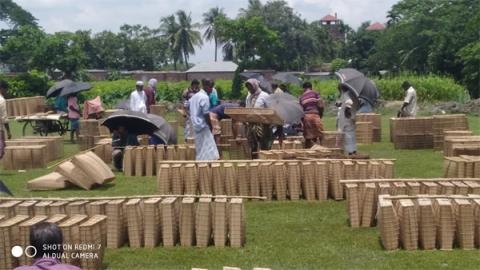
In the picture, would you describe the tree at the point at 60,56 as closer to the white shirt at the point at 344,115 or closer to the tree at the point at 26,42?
the tree at the point at 26,42

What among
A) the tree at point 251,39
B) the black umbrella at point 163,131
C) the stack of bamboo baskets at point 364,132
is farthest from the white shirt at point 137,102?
the tree at point 251,39

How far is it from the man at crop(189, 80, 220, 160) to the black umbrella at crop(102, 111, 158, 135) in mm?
2031

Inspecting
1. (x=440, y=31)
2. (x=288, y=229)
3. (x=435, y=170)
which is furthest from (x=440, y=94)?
(x=288, y=229)

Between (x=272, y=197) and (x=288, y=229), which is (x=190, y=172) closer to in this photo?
(x=272, y=197)

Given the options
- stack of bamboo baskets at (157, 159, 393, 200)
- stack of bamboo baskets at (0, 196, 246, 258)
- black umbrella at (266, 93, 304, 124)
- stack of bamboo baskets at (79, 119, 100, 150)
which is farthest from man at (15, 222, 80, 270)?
stack of bamboo baskets at (79, 119, 100, 150)

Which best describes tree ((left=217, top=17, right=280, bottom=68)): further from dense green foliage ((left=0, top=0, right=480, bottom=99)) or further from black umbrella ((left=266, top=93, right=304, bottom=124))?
black umbrella ((left=266, top=93, right=304, bottom=124))

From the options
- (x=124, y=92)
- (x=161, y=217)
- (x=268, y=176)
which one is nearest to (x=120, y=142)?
(x=268, y=176)

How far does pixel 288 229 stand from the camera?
9039 millimetres

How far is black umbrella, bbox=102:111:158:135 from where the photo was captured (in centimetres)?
1366

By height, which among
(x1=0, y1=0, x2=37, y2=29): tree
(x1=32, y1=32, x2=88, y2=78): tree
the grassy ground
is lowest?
the grassy ground

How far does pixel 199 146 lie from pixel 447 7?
4248cm

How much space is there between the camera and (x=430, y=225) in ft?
25.8

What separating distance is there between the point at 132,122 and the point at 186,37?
245ft

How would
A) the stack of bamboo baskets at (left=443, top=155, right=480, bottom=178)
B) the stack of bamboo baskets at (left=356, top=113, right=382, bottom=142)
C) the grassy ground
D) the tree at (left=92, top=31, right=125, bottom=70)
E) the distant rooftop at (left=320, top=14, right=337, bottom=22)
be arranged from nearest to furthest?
the grassy ground, the stack of bamboo baskets at (left=443, top=155, right=480, bottom=178), the stack of bamboo baskets at (left=356, top=113, right=382, bottom=142), the tree at (left=92, top=31, right=125, bottom=70), the distant rooftop at (left=320, top=14, right=337, bottom=22)
